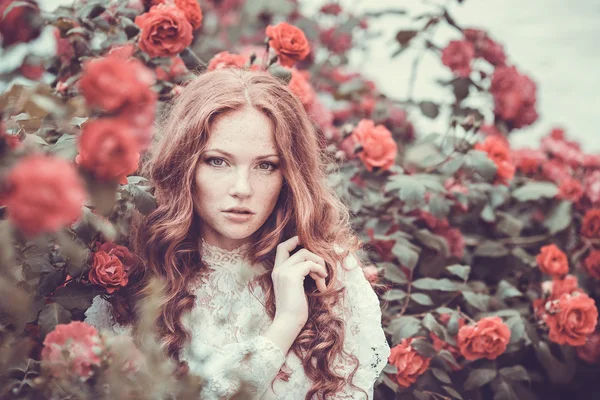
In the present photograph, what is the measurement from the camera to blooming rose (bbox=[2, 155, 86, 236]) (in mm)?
647

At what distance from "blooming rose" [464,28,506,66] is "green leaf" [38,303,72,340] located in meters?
2.09

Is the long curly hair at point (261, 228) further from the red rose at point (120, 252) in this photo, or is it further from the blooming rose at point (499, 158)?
the blooming rose at point (499, 158)

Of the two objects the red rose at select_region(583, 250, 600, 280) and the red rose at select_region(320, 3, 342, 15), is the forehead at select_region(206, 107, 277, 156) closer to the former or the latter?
the red rose at select_region(583, 250, 600, 280)

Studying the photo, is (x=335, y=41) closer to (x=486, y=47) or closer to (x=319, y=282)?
(x=486, y=47)

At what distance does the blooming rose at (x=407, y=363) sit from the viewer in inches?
72.3

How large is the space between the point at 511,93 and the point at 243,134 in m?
1.53

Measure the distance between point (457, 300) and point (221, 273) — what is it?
1.00 metres

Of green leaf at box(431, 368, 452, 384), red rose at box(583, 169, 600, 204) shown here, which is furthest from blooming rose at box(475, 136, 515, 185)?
green leaf at box(431, 368, 452, 384)

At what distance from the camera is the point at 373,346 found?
5.39ft

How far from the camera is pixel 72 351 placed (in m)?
Result: 0.94

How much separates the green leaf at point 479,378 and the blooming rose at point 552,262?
0.52 m

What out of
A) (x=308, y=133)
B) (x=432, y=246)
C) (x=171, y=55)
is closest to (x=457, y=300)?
(x=432, y=246)

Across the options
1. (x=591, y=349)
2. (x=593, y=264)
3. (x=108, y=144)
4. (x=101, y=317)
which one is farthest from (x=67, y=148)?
(x=593, y=264)

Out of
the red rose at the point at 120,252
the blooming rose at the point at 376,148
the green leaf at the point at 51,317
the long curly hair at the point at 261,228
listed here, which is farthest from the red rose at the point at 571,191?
→ the green leaf at the point at 51,317
